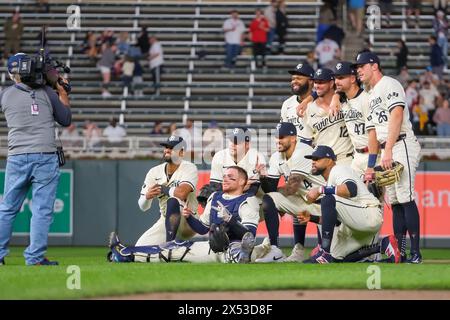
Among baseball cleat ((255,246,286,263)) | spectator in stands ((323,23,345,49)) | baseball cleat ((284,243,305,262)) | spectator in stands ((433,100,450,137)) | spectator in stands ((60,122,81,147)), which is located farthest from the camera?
spectator in stands ((323,23,345,49))

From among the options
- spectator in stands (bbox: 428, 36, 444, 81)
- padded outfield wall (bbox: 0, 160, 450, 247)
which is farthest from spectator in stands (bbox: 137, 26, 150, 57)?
spectator in stands (bbox: 428, 36, 444, 81)

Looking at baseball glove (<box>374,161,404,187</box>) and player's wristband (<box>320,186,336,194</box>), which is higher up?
baseball glove (<box>374,161,404,187</box>)

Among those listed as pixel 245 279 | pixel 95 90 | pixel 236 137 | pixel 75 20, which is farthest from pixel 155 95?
pixel 245 279

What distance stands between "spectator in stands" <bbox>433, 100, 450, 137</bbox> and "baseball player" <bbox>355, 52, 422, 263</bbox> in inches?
356

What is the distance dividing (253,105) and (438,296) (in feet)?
47.7

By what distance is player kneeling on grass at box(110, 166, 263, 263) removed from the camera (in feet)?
38.2

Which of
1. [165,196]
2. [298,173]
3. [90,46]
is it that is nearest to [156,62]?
[90,46]

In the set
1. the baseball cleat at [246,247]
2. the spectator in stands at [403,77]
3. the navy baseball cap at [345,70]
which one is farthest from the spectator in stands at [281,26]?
the baseball cleat at [246,247]

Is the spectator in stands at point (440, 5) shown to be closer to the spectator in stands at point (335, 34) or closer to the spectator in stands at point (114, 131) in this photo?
the spectator in stands at point (335, 34)

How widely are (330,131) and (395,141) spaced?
1.27m

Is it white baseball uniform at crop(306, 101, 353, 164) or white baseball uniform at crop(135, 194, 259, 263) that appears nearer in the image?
white baseball uniform at crop(135, 194, 259, 263)

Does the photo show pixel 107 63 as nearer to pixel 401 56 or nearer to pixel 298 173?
pixel 401 56

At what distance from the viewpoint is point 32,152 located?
11.2 m

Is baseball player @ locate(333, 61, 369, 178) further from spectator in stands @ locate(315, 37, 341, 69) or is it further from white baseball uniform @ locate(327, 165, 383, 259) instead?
spectator in stands @ locate(315, 37, 341, 69)
